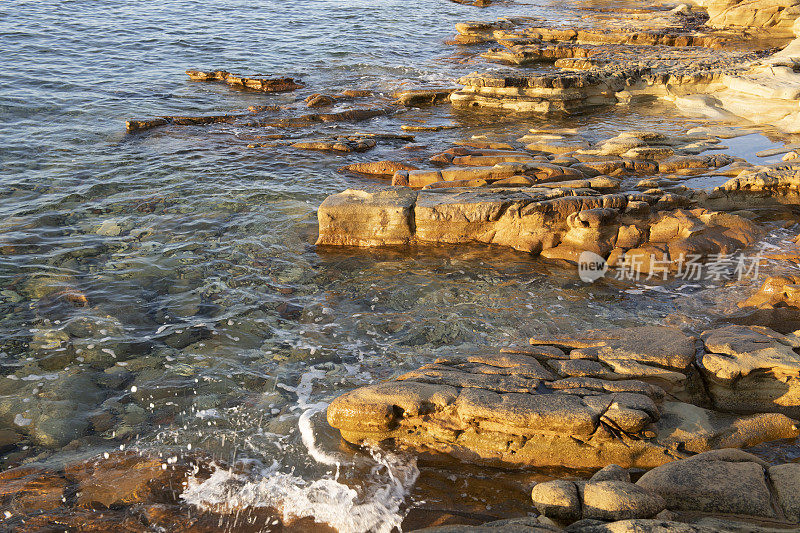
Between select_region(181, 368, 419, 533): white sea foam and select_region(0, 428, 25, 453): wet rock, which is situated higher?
select_region(181, 368, 419, 533): white sea foam

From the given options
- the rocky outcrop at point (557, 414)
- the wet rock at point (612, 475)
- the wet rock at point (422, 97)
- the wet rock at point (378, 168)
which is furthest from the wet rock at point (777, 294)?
the wet rock at point (422, 97)

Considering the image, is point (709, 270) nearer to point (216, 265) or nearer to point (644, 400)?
point (644, 400)

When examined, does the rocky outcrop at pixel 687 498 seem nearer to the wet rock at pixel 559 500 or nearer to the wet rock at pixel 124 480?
the wet rock at pixel 559 500

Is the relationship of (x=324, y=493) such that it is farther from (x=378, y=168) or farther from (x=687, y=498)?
(x=378, y=168)

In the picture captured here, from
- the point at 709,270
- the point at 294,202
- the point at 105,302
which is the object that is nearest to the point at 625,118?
the point at 709,270

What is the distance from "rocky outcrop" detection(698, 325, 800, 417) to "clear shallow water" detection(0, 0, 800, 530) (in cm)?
155

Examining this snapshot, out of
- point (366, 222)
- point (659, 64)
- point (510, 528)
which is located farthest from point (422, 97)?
point (510, 528)

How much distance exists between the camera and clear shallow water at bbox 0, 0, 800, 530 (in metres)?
6.06

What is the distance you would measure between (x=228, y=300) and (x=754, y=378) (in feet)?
22.4

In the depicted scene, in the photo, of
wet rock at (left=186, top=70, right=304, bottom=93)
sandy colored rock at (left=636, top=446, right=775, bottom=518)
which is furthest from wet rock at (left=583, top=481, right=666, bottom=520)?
wet rock at (left=186, top=70, right=304, bottom=93)

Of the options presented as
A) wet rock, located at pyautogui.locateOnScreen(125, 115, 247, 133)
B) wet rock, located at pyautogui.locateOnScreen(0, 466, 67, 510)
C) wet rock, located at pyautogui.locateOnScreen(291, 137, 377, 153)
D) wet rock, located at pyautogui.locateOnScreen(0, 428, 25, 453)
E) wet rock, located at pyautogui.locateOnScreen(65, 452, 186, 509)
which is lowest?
wet rock, located at pyautogui.locateOnScreen(0, 428, 25, 453)

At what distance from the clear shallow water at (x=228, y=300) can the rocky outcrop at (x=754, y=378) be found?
155 centimetres

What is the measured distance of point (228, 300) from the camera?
338 inches

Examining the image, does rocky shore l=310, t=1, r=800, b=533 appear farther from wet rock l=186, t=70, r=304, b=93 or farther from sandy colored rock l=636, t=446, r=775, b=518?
wet rock l=186, t=70, r=304, b=93
